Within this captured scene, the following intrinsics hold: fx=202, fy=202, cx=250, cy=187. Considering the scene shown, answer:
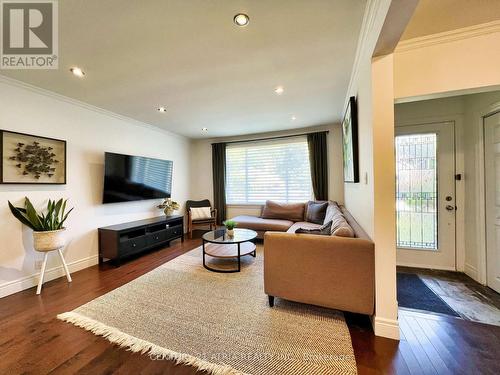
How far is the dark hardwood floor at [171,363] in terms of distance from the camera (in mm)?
1339

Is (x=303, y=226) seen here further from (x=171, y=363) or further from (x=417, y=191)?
(x=171, y=363)

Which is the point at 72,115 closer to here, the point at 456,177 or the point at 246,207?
the point at 246,207

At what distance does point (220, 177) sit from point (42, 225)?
3388mm

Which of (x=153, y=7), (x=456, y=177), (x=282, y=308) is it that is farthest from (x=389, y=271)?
(x=153, y=7)

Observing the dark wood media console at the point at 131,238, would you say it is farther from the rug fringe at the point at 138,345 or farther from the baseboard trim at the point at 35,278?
the rug fringe at the point at 138,345

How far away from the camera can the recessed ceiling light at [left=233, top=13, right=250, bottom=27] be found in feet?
4.85

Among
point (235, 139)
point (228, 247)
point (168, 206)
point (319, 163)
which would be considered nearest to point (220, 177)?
point (235, 139)

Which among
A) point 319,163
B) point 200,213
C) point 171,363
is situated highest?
point 319,163

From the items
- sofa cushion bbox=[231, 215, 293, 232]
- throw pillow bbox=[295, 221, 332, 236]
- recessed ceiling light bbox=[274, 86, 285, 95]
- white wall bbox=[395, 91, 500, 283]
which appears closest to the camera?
throw pillow bbox=[295, 221, 332, 236]

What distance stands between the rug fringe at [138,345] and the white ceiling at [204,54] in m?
2.45

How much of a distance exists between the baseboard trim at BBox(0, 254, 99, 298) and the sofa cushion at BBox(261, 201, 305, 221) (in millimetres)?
3258

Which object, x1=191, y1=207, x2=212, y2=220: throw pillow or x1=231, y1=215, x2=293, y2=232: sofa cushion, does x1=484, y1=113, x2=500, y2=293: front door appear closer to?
x1=231, y1=215, x2=293, y2=232: sofa cushion

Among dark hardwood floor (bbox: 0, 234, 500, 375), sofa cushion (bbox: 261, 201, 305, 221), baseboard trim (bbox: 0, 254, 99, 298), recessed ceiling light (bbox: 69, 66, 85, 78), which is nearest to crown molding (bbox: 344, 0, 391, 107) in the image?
dark hardwood floor (bbox: 0, 234, 500, 375)

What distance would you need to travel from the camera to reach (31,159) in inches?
97.6
